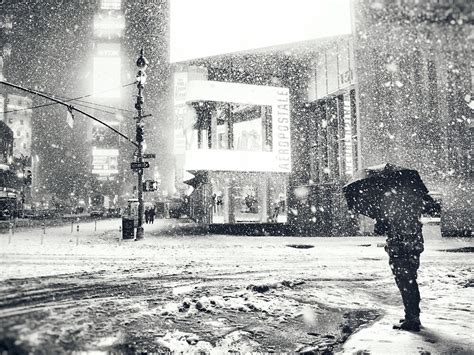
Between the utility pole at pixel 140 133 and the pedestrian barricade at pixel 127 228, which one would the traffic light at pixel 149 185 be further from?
the pedestrian barricade at pixel 127 228

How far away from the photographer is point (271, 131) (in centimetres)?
2659

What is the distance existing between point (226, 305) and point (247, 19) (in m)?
25.3

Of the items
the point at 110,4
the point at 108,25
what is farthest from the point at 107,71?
the point at 110,4

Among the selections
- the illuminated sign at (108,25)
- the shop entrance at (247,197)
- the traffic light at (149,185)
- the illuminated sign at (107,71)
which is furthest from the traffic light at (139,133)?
the illuminated sign at (108,25)

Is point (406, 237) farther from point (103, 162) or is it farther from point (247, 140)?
point (103, 162)

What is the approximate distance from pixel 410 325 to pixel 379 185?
210 centimetres

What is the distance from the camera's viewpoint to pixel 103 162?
368 feet

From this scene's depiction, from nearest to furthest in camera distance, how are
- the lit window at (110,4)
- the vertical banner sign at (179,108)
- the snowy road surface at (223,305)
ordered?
1. the snowy road surface at (223,305)
2. the vertical banner sign at (179,108)
3. the lit window at (110,4)

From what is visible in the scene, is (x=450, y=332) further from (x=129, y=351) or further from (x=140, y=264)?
(x=140, y=264)

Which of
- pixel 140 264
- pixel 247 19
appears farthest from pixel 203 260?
pixel 247 19

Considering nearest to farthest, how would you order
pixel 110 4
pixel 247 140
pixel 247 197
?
pixel 247 197 < pixel 247 140 < pixel 110 4

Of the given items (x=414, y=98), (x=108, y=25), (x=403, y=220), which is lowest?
(x=403, y=220)

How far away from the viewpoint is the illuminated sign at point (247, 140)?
24.9 metres

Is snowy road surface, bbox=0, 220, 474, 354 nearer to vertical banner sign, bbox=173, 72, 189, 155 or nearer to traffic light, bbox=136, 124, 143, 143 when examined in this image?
traffic light, bbox=136, 124, 143, 143
